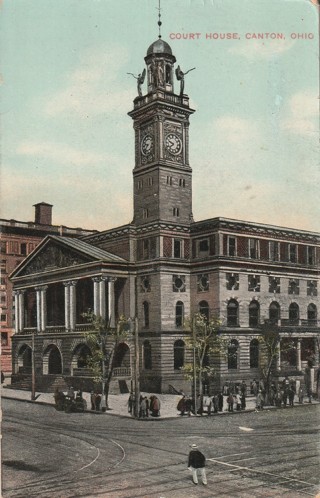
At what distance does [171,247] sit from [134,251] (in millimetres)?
1825

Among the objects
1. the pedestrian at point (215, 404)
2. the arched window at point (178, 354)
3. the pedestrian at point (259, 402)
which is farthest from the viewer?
the pedestrian at point (259, 402)

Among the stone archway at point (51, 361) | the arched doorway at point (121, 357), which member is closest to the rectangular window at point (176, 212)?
the arched doorway at point (121, 357)

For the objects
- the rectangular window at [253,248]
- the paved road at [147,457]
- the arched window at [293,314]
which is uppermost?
the rectangular window at [253,248]

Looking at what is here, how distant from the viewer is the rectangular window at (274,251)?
30.8 m

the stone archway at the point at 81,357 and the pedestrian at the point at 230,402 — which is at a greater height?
the stone archway at the point at 81,357

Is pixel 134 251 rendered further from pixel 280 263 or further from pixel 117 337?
pixel 280 263

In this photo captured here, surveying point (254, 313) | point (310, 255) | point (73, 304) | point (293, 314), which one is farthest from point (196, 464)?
point (73, 304)

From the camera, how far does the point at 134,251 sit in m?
31.0

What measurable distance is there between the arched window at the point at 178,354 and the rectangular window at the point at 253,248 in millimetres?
6322

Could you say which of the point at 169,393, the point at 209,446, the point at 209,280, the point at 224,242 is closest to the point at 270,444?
the point at 209,446

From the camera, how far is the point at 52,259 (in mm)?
31547

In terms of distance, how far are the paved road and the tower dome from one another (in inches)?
514

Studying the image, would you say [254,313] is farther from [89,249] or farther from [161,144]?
[161,144]

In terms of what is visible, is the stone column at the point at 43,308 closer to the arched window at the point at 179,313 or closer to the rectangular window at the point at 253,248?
the arched window at the point at 179,313
